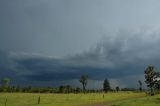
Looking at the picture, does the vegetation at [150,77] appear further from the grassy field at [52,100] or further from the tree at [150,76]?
the grassy field at [52,100]

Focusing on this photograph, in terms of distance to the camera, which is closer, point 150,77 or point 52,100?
point 52,100

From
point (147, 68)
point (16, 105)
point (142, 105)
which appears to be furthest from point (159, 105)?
point (147, 68)

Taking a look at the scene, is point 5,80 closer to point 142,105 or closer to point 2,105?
point 2,105

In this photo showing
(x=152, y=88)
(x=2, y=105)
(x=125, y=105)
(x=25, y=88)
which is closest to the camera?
(x=125, y=105)

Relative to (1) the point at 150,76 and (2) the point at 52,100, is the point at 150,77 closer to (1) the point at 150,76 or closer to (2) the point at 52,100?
(1) the point at 150,76

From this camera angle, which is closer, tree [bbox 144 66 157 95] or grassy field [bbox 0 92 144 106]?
grassy field [bbox 0 92 144 106]

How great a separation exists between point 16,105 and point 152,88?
312 feet

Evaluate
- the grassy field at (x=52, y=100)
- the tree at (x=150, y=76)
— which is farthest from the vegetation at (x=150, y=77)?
the grassy field at (x=52, y=100)

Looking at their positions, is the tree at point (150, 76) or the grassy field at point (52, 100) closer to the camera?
the grassy field at point (52, 100)

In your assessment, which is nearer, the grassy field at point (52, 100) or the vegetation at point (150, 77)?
the grassy field at point (52, 100)

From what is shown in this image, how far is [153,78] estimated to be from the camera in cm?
14238

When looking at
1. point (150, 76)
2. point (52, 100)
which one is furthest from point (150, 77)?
point (52, 100)

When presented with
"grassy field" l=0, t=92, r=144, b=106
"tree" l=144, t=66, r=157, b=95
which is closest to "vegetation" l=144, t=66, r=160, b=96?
"tree" l=144, t=66, r=157, b=95

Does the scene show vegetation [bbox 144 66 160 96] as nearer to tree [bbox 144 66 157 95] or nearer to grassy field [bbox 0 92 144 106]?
tree [bbox 144 66 157 95]
